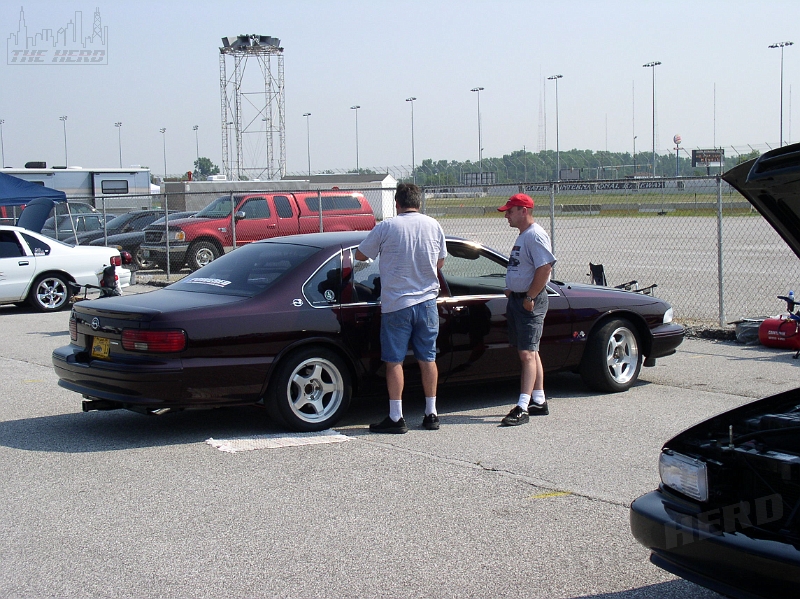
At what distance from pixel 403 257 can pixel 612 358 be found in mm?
2371

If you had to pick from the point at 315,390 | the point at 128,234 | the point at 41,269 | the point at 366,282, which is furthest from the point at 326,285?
the point at 128,234

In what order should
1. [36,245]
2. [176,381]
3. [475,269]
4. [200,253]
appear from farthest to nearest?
1. [200,253]
2. [36,245]
3. [475,269]
4. [176,381]

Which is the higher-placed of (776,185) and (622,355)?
(776,185)

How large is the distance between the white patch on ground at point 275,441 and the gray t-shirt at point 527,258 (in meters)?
1.71

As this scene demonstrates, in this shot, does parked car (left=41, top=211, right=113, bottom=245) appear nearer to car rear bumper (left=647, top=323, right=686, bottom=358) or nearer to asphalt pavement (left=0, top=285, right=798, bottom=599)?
asphalt pavement (left=0, top=285, right=798, bottom=599)

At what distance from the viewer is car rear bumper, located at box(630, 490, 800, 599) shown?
2863 mm

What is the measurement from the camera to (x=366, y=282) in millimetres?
6922

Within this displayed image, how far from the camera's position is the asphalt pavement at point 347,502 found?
3961mm

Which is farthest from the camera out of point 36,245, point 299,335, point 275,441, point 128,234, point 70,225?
point 70,225

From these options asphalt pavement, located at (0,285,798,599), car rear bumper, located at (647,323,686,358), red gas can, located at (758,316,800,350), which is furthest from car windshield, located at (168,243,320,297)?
red gas can, located at (758,316,800,350)

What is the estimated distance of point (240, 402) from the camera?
627cm

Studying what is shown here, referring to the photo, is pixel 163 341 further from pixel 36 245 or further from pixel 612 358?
pixel 36 245

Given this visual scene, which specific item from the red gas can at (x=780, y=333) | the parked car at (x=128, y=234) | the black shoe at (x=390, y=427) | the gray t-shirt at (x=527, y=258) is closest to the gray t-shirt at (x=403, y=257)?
the gray t-shirt at (x=527, y=258)

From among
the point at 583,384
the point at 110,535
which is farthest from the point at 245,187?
the point at 110,535
